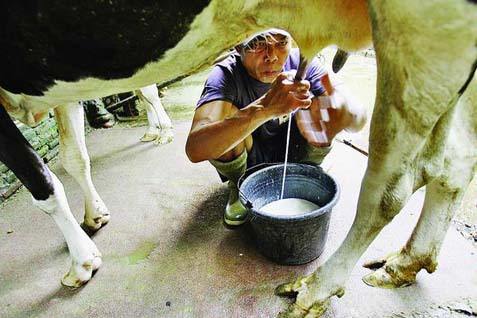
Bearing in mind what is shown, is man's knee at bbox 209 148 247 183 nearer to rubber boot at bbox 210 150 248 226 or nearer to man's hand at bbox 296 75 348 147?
rubber boot at bbox 210 150 248 226

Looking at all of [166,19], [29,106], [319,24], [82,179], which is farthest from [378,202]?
[82,179]

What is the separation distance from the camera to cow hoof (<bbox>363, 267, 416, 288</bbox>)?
161 centimetres

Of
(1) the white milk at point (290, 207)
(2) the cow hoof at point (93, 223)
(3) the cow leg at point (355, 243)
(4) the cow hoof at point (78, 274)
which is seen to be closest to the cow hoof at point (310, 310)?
(3) the cow leg at point (355, 243)

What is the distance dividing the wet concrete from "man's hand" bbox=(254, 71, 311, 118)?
0.72 meters

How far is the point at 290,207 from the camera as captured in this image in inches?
73.5

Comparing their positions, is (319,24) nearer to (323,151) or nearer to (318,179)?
(318,179)

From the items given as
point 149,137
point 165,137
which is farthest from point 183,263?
point 149,137

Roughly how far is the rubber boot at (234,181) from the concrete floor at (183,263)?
6 cm

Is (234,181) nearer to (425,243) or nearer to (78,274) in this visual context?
(78,274)

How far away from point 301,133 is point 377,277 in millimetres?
795

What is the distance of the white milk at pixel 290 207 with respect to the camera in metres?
1.83

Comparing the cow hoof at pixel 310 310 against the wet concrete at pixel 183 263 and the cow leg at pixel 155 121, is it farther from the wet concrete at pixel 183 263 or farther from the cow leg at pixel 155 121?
the cow leg at pixel 155 121

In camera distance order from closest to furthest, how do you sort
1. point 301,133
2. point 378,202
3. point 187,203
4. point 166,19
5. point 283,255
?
point 166,19 < point 378,202 < point 283,255 < point 301,133 < point 187,203

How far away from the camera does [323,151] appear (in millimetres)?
2100
